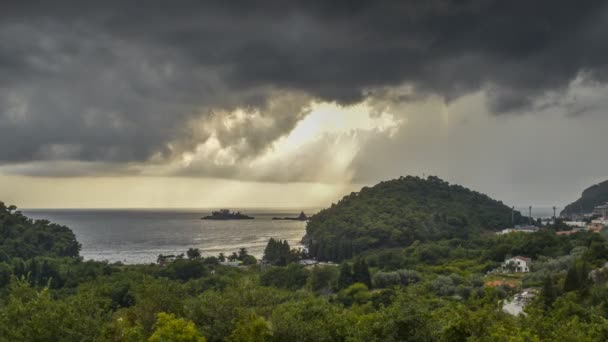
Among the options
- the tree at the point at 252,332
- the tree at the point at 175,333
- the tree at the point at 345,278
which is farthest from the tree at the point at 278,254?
the tree at the point at 175,333

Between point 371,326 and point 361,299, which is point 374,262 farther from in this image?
point 371,326

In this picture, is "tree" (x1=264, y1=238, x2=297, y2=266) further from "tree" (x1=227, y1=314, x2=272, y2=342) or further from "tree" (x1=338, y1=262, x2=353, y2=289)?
"tree" (x1=227, y1=314, x2=272, y2=342)

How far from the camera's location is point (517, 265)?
5700 centimetres

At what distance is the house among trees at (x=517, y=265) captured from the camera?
56.0 m

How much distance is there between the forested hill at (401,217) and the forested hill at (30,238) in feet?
151

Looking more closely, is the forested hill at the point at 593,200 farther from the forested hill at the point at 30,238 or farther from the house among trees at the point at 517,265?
the forested hill at the point at 30,238

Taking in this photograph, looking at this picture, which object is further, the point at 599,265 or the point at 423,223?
the point at 423,223

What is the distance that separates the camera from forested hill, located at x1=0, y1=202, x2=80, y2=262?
77.6 m

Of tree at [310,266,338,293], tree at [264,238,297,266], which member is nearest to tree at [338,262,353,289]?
tree at [310,266,338,293]

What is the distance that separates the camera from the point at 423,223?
106m

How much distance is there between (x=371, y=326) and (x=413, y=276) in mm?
36829

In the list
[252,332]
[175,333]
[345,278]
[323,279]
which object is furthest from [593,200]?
[175,333]

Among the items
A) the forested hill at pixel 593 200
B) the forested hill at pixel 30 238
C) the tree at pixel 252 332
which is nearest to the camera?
the tree at pixel 252 332

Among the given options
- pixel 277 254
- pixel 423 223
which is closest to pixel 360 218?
pixel 423 223
